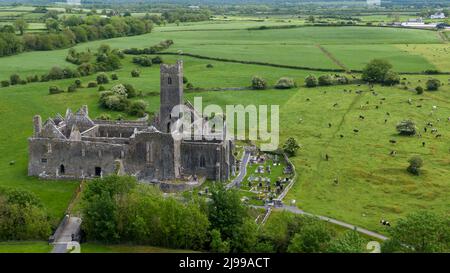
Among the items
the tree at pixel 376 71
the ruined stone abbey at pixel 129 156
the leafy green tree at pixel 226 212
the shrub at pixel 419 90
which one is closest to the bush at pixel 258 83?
the tree at pixel 376 71

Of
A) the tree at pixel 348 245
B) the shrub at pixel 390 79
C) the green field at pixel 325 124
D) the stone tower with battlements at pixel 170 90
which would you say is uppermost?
the stone tower with battlements at pixel 170 90

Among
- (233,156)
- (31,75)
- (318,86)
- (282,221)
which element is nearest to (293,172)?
(233,156)

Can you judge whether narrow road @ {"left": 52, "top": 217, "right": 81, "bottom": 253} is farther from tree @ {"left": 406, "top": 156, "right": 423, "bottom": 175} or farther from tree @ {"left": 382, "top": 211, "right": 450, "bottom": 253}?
tree @ {"left": 406, "top": 156, "right": 423, "bottom": 175}

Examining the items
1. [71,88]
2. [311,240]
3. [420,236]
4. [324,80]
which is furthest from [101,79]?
[420,236]

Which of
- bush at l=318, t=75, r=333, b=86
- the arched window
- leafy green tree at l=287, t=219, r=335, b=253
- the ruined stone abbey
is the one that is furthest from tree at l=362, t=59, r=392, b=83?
leafy green tree at l=287, t=219, r=335, b=253

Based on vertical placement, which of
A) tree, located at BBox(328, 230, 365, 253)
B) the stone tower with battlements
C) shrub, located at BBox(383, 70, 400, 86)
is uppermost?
the stone tower with battlements

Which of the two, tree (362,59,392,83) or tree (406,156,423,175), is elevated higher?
tree (362,59,392,83)

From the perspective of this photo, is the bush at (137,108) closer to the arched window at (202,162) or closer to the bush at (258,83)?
the bush at (258,83)
